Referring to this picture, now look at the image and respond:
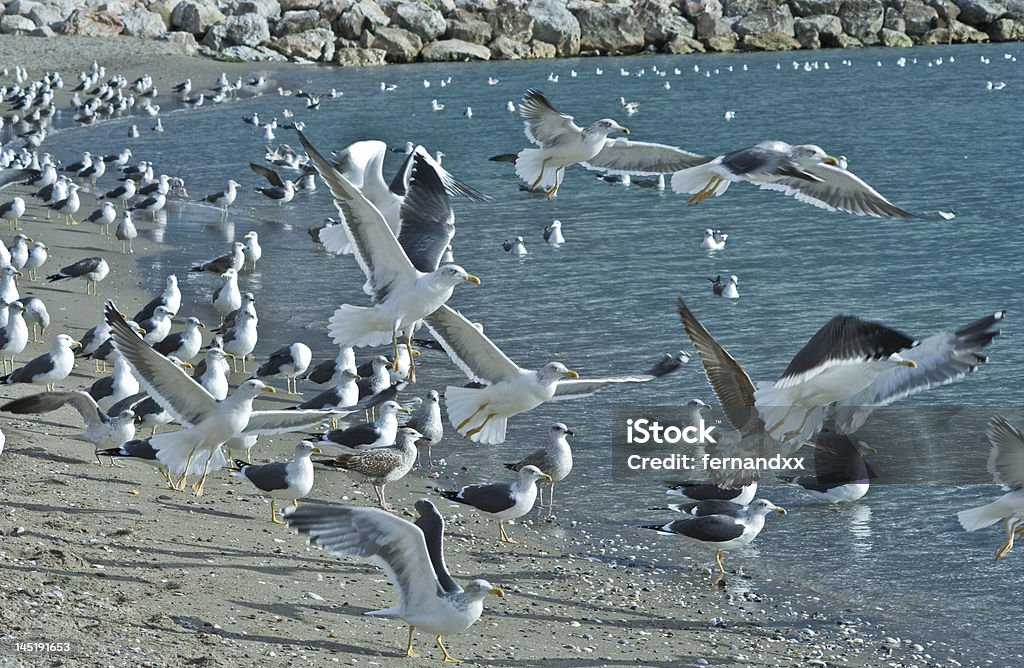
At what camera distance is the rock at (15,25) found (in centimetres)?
5016

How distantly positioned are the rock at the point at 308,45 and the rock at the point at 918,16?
26.8m

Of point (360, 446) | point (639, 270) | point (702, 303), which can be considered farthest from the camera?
point (639, 270)

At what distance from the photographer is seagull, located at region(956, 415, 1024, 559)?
8.09 meters

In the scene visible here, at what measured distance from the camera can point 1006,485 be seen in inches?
331

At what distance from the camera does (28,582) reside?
6754 millimetres

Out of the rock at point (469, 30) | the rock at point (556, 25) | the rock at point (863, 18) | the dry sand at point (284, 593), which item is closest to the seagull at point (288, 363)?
the dry sand at point (284, 593)

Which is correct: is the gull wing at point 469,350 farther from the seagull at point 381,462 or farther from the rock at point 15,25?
the rock at point 15,25

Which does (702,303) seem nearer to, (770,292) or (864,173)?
(770,292)

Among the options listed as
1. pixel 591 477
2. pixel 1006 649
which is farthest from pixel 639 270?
pixel 1006 649

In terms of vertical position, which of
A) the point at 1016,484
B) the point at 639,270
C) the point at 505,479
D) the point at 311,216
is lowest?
the point at 311,216

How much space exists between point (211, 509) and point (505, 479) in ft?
8.61

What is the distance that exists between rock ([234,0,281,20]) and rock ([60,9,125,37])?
572cm

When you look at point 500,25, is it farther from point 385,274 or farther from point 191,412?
point 191,412

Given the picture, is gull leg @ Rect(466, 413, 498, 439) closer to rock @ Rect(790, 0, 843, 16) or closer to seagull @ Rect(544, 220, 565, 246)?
seagull @ Rect(544, 220, 565, 246)
